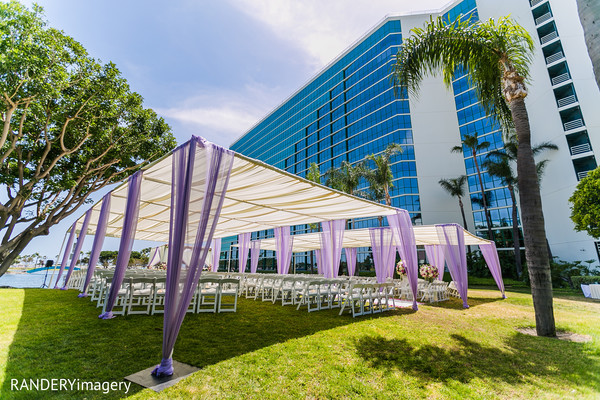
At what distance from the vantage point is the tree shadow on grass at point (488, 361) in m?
2.88

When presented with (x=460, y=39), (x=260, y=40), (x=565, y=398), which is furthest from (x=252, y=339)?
(x=260, y=40)

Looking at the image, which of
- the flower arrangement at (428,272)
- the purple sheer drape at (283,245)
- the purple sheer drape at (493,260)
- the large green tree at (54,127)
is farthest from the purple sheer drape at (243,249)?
the purple sheer drape at (493,260)

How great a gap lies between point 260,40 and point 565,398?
12529 millimetres

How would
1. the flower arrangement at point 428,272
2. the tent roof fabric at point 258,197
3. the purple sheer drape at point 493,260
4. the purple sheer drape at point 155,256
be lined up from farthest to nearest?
the purple sheer drape at point 155,256 < the purple sheer drape at point 493,260 < the flower arrangement at point 428,272 < the tent roof fabric at point 258,197

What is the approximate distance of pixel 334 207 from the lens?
6859 mm

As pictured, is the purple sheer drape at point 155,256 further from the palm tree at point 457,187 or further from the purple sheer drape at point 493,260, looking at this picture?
the palm tree at point 457,187

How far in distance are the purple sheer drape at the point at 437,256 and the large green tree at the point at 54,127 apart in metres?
14.1

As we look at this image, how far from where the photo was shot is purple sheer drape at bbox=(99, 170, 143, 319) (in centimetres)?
481

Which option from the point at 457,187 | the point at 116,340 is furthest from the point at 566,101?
the point at 116,340

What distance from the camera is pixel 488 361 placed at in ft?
11.0

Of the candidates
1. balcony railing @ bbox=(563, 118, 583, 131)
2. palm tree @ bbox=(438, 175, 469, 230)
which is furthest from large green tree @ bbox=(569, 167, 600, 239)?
balcony railing @ bbox=(563, 118, 583, 131)

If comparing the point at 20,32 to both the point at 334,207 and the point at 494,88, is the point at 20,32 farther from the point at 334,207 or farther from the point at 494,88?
the point at 494,88

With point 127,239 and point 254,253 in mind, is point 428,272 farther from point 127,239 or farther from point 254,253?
point 254,253

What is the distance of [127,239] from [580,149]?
93.7ft
